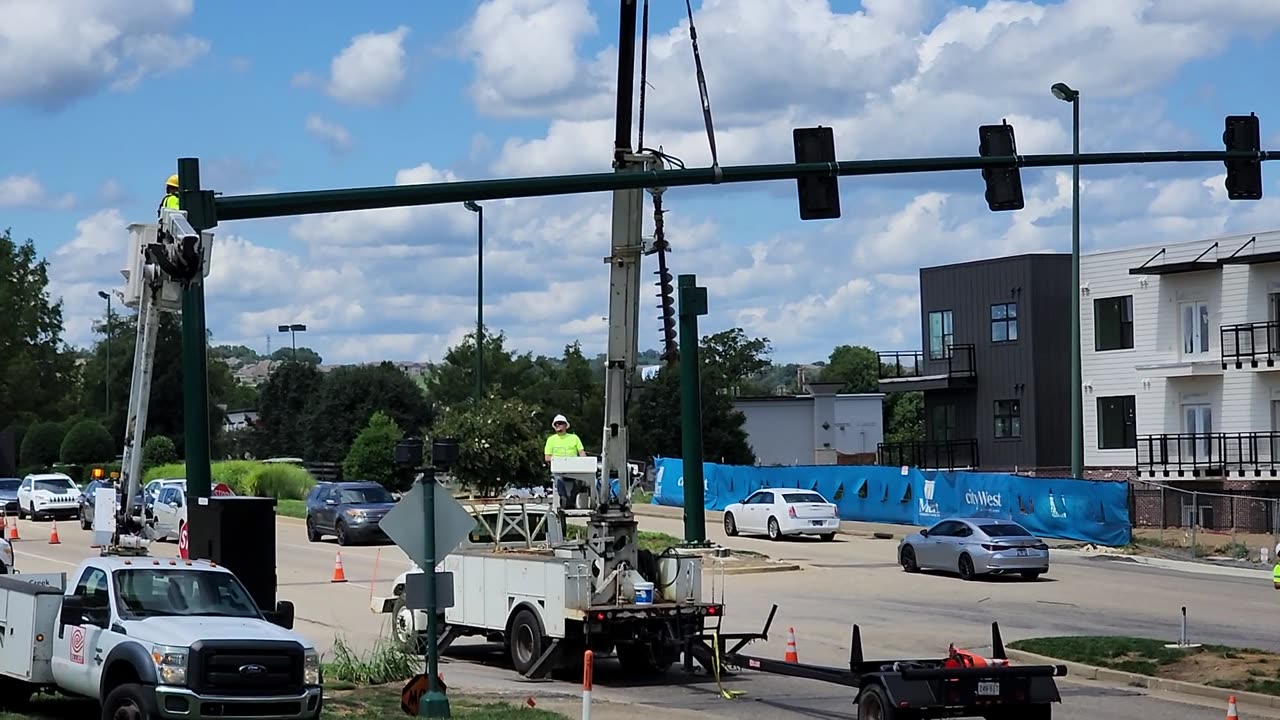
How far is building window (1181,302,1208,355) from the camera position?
5319cm

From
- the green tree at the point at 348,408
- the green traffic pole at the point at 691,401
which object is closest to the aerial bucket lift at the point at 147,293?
the green traffic pole at the point at 691,401

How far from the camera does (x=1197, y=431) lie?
176ft

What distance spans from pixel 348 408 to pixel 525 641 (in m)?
75.2

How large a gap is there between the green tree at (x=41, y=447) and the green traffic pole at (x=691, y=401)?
62052mm

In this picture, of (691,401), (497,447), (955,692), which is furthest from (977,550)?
(955,692)

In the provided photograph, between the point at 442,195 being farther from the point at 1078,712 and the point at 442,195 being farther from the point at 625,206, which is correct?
the point at 1078,712

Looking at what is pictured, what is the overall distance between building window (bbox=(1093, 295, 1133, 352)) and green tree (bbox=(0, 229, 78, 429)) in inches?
2775

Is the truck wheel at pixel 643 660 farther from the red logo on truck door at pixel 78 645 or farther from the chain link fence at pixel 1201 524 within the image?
the chain link fence at pixel 1201 524

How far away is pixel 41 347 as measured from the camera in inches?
4449

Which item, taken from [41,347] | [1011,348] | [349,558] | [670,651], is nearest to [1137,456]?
[1011,348]

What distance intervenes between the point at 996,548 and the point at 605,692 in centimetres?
1715

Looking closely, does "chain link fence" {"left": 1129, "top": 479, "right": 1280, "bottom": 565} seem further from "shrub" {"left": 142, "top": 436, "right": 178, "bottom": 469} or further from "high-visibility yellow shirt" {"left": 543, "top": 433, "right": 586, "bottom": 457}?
"shrub" {"left": 142, "top": 436, "right": 178, "bottom": 469}

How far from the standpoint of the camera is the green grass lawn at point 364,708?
15734 mm

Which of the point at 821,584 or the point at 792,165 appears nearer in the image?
the point at 792,165
